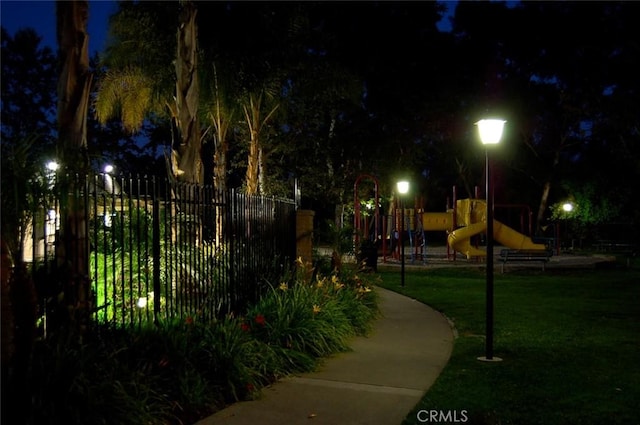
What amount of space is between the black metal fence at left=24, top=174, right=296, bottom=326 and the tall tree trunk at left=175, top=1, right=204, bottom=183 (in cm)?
134

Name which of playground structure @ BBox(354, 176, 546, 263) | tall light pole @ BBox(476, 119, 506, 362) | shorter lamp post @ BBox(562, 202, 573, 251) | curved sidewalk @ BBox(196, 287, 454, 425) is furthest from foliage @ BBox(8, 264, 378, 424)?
shorter lamp post @ BBox(562, 202, 573, 251)

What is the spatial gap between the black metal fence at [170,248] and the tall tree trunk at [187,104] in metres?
1.34

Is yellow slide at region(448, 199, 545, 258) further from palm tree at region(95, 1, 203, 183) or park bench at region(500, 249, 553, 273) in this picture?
palm tree at region(95, 1, 203, 183)

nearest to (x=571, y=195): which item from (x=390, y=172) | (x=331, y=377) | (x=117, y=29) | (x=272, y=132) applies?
(x=390, y=172)

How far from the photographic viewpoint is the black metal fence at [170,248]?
6.58 metres

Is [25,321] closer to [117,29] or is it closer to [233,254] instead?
[233,254]

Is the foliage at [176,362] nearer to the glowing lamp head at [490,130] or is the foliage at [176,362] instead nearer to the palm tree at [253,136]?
the glowing lamp head at [490,130]

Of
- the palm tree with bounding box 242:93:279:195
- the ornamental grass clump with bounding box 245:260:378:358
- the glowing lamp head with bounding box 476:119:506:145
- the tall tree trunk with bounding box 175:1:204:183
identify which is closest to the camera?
the ornamental grass clump with bounding box 245:260:378:358

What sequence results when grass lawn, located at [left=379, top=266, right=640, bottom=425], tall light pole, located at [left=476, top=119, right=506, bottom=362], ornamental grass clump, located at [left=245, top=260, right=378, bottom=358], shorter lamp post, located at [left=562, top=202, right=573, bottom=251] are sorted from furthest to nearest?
shorter lamp post, located at [left=562, top=202, right=573, bottom=251]
tall light pole, located at [left=476, top=119, right=506, bottom=362]
ornamental grass clump, located at [left=245, top=260, right=378, bottom=358]
grass lawn, located at [left=379, top=266, right=640, bottom=425]

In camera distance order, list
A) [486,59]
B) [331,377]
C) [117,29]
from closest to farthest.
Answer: [331,377]
[117,29]
[486,59]

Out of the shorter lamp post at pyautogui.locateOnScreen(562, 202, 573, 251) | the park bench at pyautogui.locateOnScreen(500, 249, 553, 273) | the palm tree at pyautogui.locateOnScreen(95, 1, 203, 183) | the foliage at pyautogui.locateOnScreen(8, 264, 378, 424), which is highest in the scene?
the palm tree at pyautogui.locateOnScreen(95, 1, 203, 183)

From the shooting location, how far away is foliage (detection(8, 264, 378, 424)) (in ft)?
15.8

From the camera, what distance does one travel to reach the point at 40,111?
142 feet

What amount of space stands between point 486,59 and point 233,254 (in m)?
35.8
